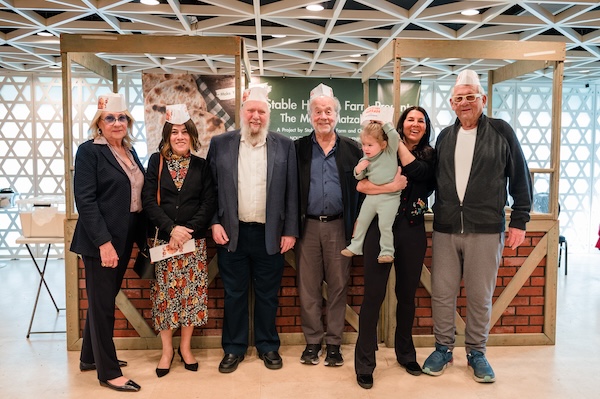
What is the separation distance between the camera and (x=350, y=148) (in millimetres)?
2988

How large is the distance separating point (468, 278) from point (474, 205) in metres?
0.44

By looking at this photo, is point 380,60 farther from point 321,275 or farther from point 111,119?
point 111,119

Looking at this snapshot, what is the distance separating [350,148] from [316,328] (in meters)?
1.17

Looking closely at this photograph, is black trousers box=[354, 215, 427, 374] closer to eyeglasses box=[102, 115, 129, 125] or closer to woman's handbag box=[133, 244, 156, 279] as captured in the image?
woman's handbag box=[133, 244, 156, 279]

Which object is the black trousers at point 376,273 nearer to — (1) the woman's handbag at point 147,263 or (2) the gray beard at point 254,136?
(2) the gray beard at point 254,136

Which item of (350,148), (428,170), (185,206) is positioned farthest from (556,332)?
(185,206)

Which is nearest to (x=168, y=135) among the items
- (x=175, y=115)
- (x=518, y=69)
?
(x=175, y=115)

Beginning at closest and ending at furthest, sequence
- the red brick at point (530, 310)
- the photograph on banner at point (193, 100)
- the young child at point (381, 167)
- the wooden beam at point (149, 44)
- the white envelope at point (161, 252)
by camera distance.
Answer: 1. the young child at point (381, 167)
2. the white envelope at point (161, 252)
3. the wooden beam at point (149, 44)
4. the red brick at point (530, 310)
5. the photograph on banner at point (193, 100)

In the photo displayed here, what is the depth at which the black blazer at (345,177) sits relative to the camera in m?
2.93

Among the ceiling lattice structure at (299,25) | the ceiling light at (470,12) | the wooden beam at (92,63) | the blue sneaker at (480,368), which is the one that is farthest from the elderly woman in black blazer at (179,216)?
the ceiling light at (470,12)

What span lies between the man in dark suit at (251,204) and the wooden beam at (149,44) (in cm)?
56

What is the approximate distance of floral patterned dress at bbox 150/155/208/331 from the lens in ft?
9.36

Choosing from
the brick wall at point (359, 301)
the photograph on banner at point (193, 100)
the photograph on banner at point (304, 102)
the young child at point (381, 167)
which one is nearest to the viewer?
the young child at point (381, 167)

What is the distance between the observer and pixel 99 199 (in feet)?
8.67
